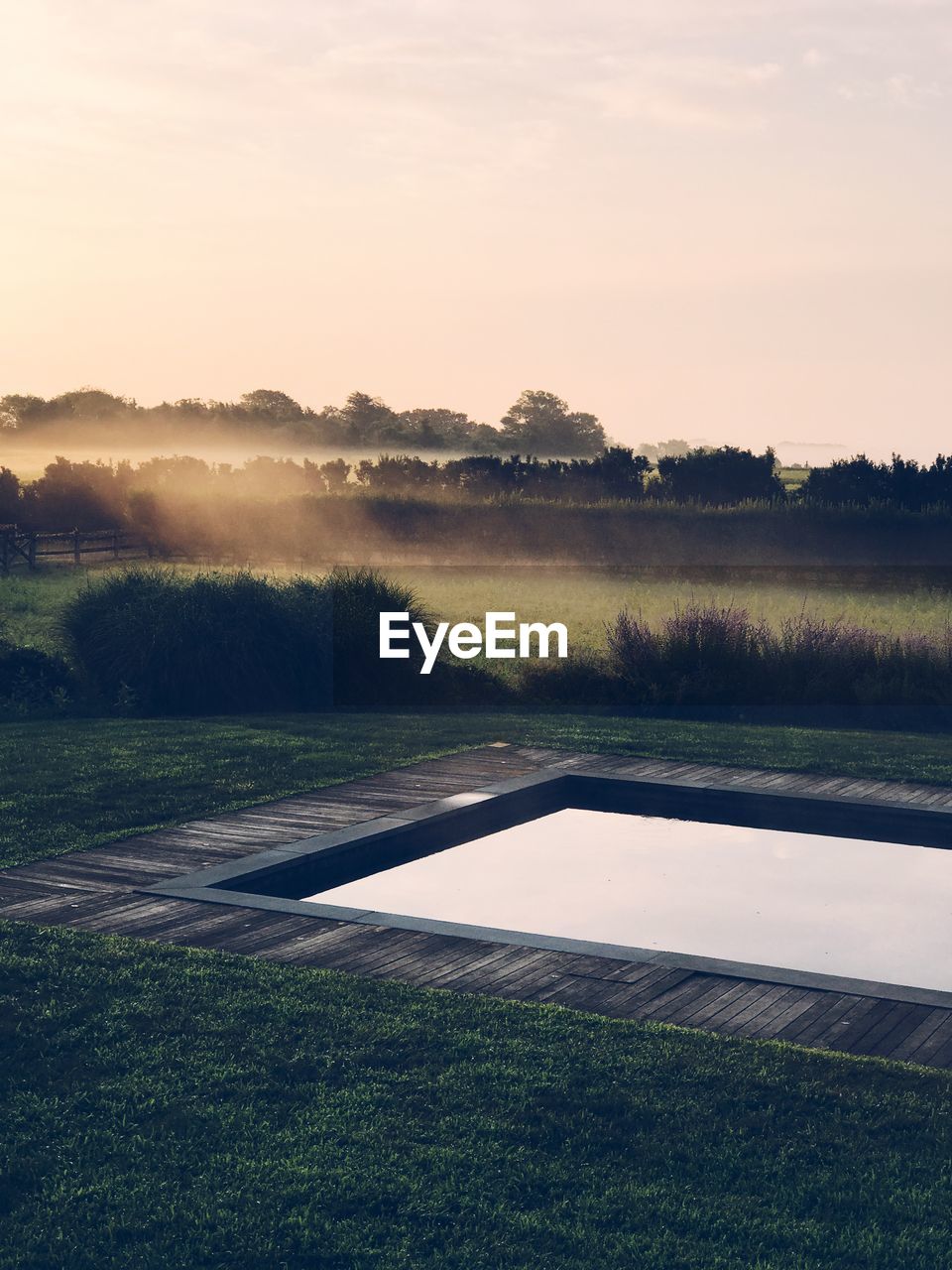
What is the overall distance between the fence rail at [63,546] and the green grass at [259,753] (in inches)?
864

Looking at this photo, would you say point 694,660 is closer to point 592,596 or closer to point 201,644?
point 201,644

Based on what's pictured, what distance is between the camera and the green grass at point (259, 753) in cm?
964

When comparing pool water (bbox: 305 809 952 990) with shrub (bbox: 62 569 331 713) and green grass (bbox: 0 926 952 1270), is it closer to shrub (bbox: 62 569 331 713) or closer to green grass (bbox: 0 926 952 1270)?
green grass (bbox: 0 926 952 1270)

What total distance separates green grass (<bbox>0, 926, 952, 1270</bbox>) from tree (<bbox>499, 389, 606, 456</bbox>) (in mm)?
76704

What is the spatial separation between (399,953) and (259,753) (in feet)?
19.1

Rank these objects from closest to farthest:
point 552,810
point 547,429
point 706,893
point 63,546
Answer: point 706,893, point 552,810, point 63,546, point 547,429

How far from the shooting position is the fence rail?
35281 mm

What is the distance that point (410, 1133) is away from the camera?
4.67m

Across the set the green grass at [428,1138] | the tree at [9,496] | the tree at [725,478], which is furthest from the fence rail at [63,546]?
the green grass at [428,1138]

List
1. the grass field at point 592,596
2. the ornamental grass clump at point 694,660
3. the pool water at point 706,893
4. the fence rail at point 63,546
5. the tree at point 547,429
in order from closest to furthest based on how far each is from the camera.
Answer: the pool water at point 706,893, the ornamental grass clump at point 694,660, the grass field at point 592,596, the fence rail at point 63,546, the tree at point 547,429

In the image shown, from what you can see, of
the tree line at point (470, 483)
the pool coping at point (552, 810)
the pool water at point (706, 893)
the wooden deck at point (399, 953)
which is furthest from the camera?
the tree line at point (470, 483)

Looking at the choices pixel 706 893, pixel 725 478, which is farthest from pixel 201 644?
pixel 725 478

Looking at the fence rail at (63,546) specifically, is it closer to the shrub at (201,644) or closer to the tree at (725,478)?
the tree at (725,478)

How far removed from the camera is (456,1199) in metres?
4.24
